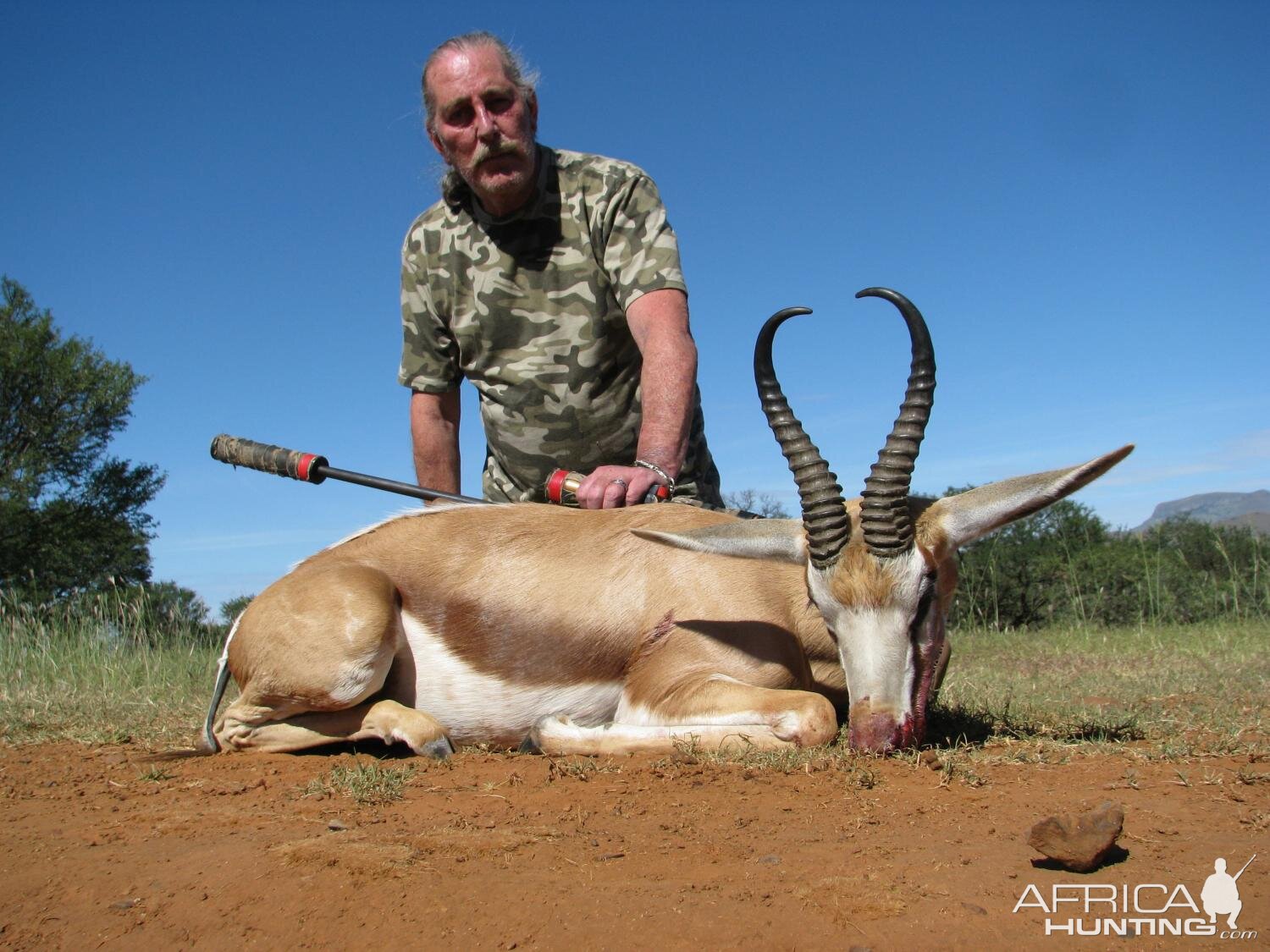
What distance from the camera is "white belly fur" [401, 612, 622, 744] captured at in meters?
4.62

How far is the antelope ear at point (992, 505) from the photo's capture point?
12.9 ft

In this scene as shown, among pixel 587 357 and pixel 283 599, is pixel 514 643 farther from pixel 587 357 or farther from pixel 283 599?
pixel 587 357

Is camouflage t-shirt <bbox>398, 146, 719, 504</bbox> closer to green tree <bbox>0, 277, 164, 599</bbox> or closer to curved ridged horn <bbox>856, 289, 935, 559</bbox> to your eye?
curved ridged horn <bbox>856, 289, 935, 559</bbox>

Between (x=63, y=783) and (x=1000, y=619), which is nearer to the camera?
(x=63, y=783)

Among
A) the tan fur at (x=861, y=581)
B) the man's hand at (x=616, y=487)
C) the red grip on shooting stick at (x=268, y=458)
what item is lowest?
the tan fur at (x=861, y=581)

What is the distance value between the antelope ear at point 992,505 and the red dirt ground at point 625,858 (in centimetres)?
90

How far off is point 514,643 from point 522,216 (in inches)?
114

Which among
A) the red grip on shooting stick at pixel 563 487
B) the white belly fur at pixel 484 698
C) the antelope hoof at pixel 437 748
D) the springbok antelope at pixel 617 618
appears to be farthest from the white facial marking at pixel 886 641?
the red grip on shooting stick at pixel 563 487

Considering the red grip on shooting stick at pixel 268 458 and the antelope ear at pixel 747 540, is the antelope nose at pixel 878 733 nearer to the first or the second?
the antelope ear at pixel 747 540

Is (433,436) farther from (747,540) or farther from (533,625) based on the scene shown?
(747,540)

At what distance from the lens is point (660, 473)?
5.38 metres

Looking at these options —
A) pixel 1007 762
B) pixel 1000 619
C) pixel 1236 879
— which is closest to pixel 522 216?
pixel 1007 762

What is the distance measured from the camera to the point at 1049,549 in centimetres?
1447

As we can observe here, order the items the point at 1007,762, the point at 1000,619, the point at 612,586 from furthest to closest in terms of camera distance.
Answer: the point at 1000,619
the point at 612,586
the point at 1007,762
